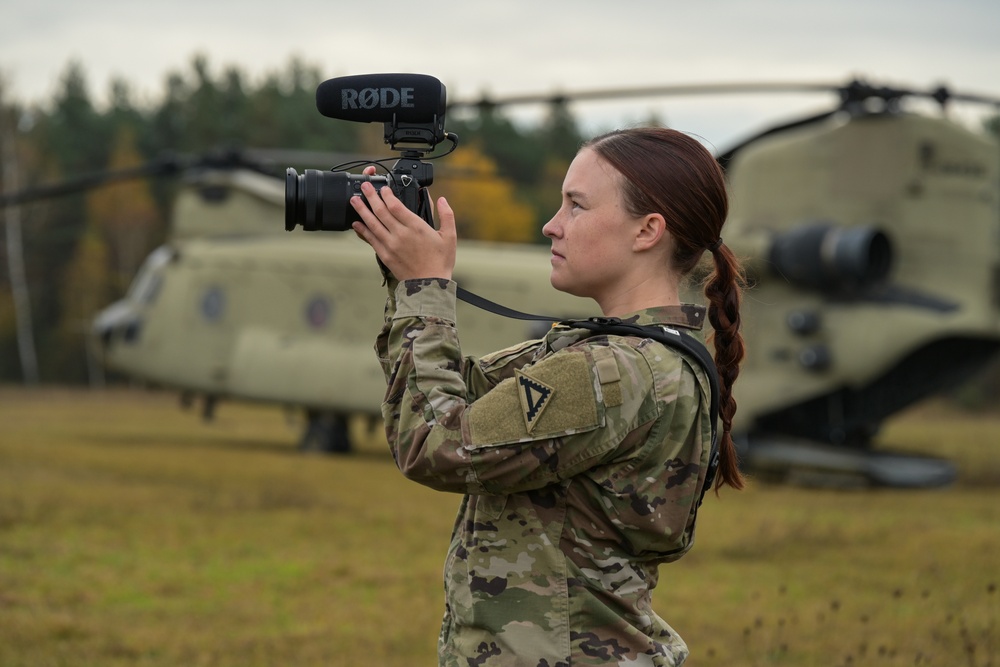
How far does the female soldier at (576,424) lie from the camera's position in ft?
5.90

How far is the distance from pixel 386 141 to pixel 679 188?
521 millimetres

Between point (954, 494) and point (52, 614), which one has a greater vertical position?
point (52, 614)

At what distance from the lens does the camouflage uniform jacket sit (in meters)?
1.79

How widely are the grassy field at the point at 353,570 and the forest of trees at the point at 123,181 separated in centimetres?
2337

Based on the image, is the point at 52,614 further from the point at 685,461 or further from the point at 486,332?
the point at 486,332

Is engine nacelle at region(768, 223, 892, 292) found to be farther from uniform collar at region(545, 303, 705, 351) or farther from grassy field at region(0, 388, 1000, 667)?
uniform collar at region(545, 303, 705, 351)

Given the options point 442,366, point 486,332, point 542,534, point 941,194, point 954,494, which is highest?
point 442,366

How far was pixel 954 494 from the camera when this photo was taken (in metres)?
11.3

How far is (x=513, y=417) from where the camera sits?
1.79m

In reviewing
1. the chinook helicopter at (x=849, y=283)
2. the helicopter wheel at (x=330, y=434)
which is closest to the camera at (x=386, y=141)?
the chinook helicopter at (x=849, y=283)

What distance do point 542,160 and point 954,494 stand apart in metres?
42.4

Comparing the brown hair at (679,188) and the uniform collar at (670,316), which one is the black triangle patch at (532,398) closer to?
the uniform collar at (670,316)

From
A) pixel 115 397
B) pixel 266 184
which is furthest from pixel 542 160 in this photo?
pixel 266 184

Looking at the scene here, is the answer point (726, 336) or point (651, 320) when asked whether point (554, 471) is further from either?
point (726, 336)
